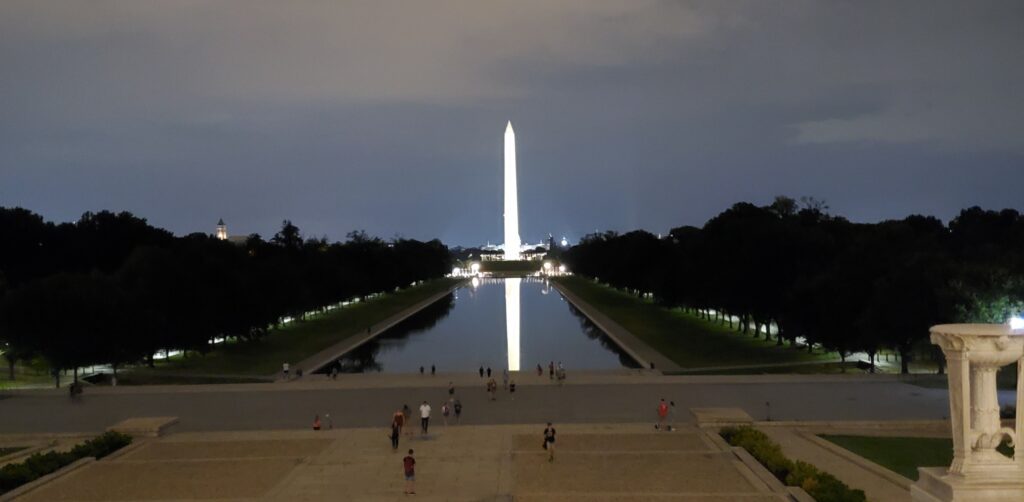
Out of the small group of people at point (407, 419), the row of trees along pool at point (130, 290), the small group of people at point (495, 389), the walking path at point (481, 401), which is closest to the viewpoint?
the small group of people at point (407, 419)

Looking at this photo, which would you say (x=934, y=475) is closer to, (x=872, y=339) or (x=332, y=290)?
(x=872, y=339)

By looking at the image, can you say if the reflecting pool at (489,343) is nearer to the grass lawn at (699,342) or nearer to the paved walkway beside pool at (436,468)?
the grass lawn at (699,342)

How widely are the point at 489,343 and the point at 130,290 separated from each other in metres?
20.8

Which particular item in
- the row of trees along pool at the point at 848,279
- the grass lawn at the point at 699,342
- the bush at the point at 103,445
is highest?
the row of trees along pool at the point at 848,279

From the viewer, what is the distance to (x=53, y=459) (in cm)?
2155

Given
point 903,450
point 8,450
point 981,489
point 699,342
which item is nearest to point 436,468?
point 903,450

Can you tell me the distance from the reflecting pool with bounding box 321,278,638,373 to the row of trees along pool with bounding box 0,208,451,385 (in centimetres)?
749

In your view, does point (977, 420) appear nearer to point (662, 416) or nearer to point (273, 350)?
point (662, 416)

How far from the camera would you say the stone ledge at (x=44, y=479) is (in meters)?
18.8

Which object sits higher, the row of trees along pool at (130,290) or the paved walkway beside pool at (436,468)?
the row of trees along pool at (130,290)

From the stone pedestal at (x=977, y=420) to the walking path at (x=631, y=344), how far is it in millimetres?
30756

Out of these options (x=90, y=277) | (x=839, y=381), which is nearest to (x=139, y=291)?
(x=90, y=277)

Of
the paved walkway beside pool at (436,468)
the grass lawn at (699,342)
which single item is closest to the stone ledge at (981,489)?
the paved walkway beside pool at (436,468)

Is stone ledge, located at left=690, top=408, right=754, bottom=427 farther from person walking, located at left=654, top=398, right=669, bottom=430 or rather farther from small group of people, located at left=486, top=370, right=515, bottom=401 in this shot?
small group of people, located at left=486, top=370, right=515, bottom=401
